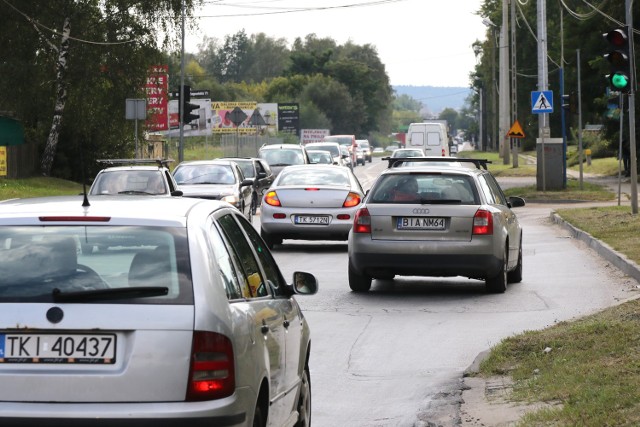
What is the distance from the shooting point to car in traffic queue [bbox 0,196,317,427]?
205 inches

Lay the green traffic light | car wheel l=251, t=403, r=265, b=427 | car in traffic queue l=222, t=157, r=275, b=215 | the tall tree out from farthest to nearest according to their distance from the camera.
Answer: the tall tree → car in traffic queue l=222, t=157, r=275, b=215 → the green traffic light → car wheel l=251, t=403, r=265, b=427

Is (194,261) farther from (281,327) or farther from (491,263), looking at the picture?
(491,263)

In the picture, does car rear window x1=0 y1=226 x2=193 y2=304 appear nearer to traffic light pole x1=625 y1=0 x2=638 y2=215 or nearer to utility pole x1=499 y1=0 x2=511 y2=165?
traffic light pole x1=625 y1=0 x2=638 y2=215

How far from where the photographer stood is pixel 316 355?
11.3 meters

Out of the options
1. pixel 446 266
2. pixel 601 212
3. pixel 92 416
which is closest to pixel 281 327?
pixel 92 416

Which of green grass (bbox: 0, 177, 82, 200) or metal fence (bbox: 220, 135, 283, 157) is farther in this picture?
metal fence (bbox: 220, 135, 283, 157)

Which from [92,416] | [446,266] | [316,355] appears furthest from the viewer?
[446,266]

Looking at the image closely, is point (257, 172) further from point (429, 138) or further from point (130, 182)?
point (429, 138)

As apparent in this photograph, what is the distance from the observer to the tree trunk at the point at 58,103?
168 ft

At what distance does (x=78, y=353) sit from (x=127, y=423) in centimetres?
33

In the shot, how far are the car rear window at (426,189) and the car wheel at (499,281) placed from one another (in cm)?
83

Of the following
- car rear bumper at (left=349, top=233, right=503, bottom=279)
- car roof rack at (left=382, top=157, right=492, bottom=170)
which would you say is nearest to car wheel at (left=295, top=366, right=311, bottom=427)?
car rear bumper at (left=349, top=233, right=503, bottom=279)

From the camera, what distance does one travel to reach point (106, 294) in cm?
538

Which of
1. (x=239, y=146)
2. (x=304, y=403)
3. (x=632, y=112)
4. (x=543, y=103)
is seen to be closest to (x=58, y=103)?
(x=543, y=103)
